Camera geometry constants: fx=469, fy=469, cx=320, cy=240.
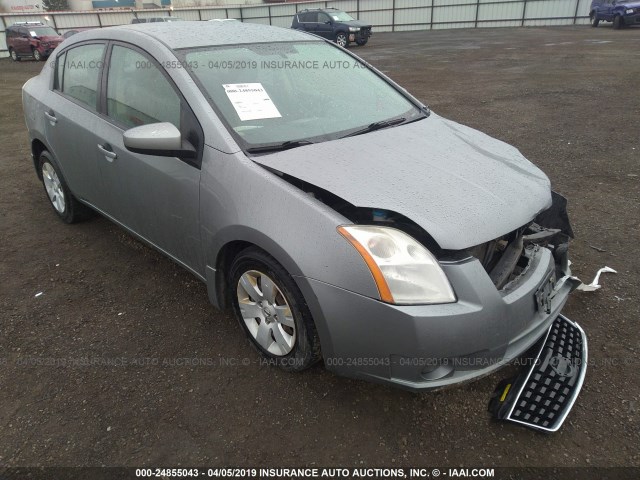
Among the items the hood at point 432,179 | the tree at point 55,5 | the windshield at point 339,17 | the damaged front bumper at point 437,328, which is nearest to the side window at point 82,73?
the hood at point 432,179

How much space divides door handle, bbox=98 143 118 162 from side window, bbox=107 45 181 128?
0.19 meters

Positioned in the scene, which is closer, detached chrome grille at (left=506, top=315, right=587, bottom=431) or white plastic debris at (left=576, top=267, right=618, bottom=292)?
detached chrome grille at (left=506, top=315, right=587, bottom=431)

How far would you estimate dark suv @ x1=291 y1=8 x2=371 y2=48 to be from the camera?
2061 centimetres

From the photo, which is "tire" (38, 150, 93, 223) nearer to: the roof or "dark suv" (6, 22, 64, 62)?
the roof

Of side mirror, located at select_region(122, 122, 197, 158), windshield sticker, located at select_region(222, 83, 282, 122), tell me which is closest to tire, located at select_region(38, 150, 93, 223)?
side mirror, located at select_region(122, 122, 197, 158)

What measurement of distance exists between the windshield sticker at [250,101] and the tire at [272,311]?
0.76 m

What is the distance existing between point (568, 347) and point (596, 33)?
23238 mm

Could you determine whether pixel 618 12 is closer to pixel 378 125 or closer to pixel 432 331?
pixel 378 125

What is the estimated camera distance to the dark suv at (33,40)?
20594 millimetres

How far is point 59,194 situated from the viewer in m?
4.11

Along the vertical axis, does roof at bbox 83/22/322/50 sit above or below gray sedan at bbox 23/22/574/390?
above

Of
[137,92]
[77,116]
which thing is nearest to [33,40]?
[77,116]

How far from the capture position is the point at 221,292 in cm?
256

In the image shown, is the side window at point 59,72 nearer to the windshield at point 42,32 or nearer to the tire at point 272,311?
the tire at point 272,311
